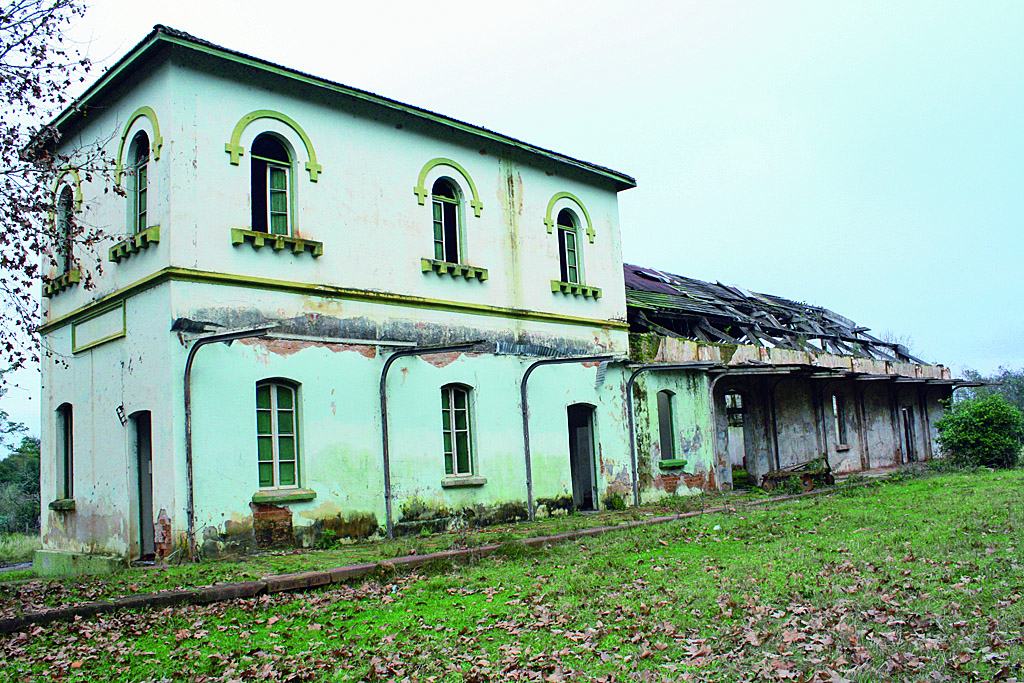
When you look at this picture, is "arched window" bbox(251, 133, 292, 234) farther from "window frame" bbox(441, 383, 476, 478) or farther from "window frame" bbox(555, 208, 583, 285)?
"window frame" bbox(555, 208, 583, 285)

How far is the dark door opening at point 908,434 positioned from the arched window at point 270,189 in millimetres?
23714

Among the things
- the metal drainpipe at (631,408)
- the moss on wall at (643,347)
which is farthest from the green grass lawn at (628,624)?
the moss on wall at (643,347)

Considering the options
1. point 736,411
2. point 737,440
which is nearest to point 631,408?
point 736,411

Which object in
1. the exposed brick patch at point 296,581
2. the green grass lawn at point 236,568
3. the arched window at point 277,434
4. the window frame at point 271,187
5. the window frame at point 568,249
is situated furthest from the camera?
the window frame at point 568,249

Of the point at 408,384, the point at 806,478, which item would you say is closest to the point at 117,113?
the point at 408,384

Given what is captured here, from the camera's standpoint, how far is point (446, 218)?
615 inches

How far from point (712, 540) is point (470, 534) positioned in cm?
368

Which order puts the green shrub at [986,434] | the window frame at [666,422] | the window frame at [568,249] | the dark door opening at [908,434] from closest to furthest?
the window frame at [568,249] → the window frame at [666,422] → the green shrub at [986,434] → the dark door opening at [908,434]

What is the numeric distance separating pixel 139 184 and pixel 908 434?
26.2 meters

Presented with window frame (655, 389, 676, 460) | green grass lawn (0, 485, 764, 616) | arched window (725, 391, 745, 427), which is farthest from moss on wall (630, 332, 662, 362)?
green grass lawn (0, 485, 764, 616)

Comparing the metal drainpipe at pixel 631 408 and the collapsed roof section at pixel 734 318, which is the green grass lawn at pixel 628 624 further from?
the collapsed roof section at pixel 734 318

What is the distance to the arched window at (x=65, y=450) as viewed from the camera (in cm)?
1414

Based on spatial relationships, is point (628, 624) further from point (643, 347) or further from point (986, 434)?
point (986, 434)

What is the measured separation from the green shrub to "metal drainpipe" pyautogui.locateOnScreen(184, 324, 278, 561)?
20.7 metres
